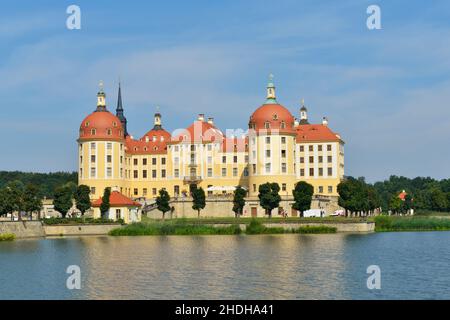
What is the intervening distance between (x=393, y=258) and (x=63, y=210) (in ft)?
134

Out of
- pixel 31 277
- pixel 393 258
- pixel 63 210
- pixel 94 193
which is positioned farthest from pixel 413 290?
pixel 94 193

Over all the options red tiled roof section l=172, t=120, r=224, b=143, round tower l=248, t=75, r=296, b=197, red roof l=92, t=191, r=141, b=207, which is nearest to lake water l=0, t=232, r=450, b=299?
red roof l=92, t=191, r=141, b=207

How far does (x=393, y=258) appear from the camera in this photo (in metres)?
48.0

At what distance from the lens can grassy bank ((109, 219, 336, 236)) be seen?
72.7 m

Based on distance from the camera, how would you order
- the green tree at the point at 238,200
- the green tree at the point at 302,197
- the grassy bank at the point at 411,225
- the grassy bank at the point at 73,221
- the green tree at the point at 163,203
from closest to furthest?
the grassy bank at the point at 73,221 → the green tree at the point at 302,197 → the grassy bank at the point at 411,225 → the green tree at the point at 238,200 → the green tree at the point at 163,203

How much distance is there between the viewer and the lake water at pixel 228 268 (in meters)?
33.9

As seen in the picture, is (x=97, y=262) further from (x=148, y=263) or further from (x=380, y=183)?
(x=380, y=183)

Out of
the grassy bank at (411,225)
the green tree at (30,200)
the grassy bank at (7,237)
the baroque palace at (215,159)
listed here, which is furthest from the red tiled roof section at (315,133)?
the grassy bank at (7,237)

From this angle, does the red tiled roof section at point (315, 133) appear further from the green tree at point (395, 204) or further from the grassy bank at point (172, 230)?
the grassy bank at point (172, 230)

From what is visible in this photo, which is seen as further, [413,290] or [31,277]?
[31,277]

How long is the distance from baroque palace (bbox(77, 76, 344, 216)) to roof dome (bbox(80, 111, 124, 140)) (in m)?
0.12

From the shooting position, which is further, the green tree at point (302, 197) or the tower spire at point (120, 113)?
the tower spire at point (120, 113)

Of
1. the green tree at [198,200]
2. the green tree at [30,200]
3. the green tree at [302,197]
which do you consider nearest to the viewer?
the green tree at [30,200]
